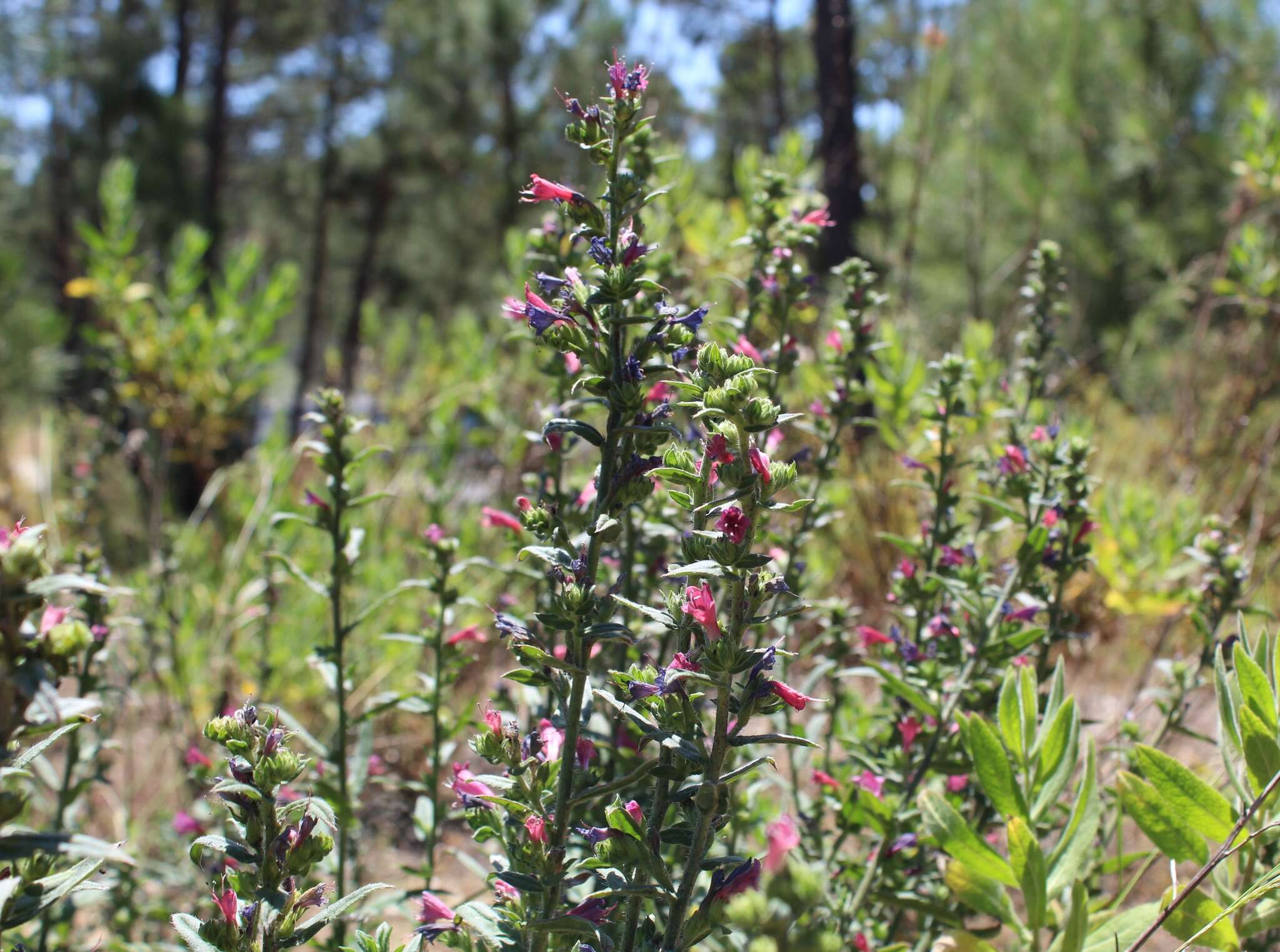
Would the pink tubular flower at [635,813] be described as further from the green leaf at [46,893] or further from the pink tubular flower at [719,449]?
the green leaf at [46,893]

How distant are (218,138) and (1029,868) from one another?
12.5 meters

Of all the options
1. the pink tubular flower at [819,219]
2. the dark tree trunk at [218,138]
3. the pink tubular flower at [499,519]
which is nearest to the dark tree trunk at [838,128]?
the pink tubular flower at [819,219]

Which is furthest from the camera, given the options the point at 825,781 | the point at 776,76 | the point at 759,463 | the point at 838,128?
the point at 776,76

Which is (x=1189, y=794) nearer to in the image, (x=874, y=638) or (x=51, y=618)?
(x=874, y=638)

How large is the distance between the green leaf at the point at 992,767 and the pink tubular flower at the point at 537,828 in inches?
23.5

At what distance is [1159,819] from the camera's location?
1268mm

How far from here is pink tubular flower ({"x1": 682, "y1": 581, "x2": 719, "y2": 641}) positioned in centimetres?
99

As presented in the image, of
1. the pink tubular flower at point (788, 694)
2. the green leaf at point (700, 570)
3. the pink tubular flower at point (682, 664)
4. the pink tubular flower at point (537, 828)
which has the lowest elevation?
the pink tubular flower at point (537, 828)

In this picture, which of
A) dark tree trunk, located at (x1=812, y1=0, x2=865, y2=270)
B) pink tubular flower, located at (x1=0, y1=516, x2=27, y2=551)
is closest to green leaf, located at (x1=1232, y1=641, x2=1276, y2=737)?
pink tubular flower, located at (x1=0, y1=516, x2=27, y2=551)

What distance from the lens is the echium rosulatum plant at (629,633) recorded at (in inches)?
37.8

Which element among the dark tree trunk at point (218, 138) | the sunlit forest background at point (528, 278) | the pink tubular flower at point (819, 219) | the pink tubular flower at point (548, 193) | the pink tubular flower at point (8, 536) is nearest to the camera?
the pink tubular flower at point (8, 536)

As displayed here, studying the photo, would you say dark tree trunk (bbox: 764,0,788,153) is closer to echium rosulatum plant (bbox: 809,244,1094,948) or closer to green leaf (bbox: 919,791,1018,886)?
echium rosulatum plant (bbox: 809,244,1094,948)

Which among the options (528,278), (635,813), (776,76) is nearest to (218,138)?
(776,76)

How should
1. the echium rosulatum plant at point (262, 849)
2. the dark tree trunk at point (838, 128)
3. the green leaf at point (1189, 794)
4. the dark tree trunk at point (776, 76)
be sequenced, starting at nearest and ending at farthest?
the echium rosulatum plant at point (262, 849), the green leaf at point (1189, 794), the dark tree trunk at point (838, 128), the dark tree trunk at point (776, 76)
